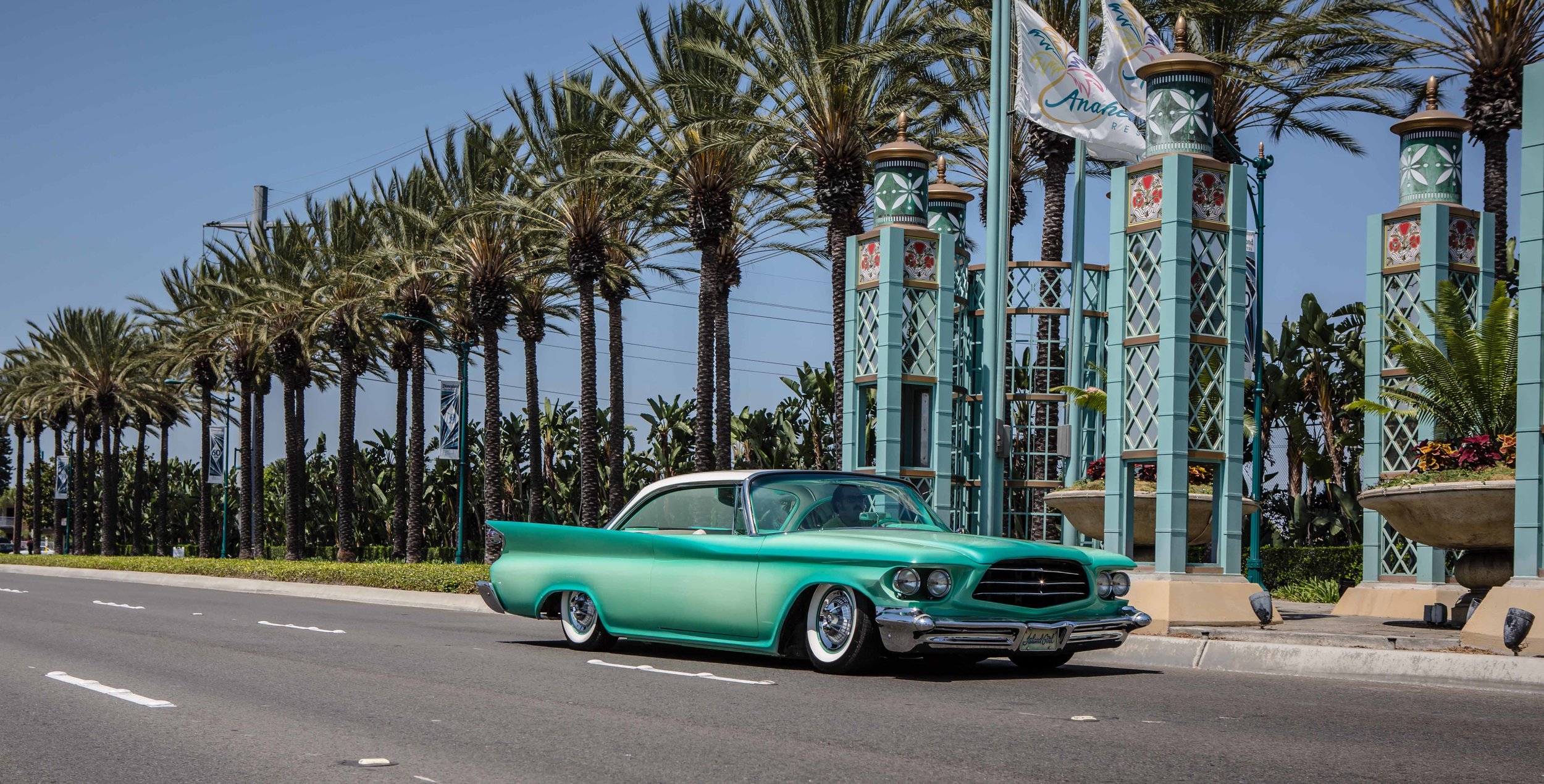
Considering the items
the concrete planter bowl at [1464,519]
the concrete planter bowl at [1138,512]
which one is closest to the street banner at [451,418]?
the concrete planter bowl at [1138,512]

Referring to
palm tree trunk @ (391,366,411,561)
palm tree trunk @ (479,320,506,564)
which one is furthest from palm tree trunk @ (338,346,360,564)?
palm tree trunk @ (479,320,506,564)

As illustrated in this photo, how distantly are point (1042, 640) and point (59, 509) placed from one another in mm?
103400

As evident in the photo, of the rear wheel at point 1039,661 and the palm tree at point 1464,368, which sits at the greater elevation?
the palm tree at point 1464,368

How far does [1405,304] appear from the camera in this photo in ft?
57.9

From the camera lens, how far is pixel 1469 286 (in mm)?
17672

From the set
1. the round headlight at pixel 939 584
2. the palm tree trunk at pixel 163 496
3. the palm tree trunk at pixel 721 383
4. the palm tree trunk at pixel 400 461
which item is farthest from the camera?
the palm tree trunk at pixel 163 496

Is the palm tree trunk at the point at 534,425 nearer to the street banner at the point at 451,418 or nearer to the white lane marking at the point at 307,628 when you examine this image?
the street banner at the point at 451,418

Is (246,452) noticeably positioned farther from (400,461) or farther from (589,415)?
(589,415)

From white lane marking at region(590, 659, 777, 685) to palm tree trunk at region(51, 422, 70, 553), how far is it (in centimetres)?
6860

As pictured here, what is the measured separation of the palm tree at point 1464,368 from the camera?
50.2ft

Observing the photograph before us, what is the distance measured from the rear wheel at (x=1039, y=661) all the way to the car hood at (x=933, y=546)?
71 centimetres

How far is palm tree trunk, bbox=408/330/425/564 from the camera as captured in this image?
42812 mm

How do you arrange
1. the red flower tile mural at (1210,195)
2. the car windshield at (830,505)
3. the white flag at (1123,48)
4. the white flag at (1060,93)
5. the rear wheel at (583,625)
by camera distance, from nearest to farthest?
the car windshield at (830,505), the rear wheel at (583,625), the red flower tile mural at (1210,195), the white flag at (1060,93), the white flag at (1123,48)

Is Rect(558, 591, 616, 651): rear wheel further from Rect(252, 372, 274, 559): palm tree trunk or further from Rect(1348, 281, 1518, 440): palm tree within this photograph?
Rect(252, 372, 274, 559): palm tree trunk
